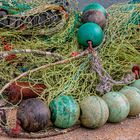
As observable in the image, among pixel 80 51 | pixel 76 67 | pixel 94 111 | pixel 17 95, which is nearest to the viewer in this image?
pixel 94 111

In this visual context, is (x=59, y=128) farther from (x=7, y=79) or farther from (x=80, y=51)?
(x=80, y=51)

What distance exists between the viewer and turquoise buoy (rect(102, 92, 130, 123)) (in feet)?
14.7

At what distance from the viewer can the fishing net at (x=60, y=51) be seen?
486cm

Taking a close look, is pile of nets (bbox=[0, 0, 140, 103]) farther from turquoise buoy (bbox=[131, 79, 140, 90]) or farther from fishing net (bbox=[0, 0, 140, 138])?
turquoise buoy (bbox=[131, 79, 140, 90])

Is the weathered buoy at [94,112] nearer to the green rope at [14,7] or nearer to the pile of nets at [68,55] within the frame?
the pile of nets at [68,55]

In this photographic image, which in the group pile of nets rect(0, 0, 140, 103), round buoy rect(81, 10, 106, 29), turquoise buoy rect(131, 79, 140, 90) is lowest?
turquoise buoy rect(131, 79, 140, 90)

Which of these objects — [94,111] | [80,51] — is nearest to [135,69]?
[80,51]

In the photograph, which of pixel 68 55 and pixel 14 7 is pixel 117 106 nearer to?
pixel 68 55

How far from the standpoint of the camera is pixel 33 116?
416 centimetres

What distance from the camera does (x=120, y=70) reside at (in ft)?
17.3

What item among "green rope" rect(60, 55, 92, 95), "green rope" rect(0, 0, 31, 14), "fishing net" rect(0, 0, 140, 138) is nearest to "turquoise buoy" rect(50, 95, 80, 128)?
"fishing net" rect(0, 0, 140, 138)

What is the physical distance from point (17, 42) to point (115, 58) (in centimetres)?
119

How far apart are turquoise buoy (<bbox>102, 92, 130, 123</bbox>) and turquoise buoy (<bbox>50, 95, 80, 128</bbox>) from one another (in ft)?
1.14

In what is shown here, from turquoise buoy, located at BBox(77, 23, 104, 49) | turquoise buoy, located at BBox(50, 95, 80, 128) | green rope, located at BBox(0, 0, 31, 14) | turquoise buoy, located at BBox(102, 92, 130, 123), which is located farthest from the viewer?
green rope, located at BBox(0, 0, 31, 14)
